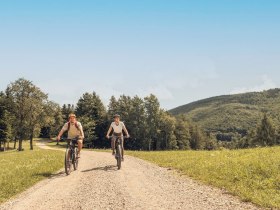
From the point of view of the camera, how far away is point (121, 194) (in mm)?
13898

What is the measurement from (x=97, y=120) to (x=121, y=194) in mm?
104182

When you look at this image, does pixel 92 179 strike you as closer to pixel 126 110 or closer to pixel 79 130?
pixel 79 130

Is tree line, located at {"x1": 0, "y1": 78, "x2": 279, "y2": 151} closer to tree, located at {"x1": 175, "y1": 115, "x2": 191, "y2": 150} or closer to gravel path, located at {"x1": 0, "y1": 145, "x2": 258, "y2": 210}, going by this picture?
tree, located at {"x1": 175, "y1": 115, "x2": 191, "y2": 150}

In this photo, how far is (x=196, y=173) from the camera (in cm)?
1992

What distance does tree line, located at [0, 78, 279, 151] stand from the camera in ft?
277

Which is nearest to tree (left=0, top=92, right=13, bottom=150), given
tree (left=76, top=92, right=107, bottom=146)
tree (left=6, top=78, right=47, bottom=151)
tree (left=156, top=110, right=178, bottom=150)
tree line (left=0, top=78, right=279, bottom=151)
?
tree line (left=0, top=78, right=279, bottom=151)

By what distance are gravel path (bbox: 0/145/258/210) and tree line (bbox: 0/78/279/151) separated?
68859 mm

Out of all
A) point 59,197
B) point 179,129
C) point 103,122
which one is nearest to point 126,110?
point 103,122

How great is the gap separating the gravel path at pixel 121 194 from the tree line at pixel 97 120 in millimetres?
68859

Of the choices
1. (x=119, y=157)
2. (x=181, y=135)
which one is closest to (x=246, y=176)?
(x=119, y=157)

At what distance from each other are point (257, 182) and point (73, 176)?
30.1 ft

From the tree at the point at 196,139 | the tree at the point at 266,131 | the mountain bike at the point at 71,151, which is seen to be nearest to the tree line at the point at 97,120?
the tree at the point at 266,131

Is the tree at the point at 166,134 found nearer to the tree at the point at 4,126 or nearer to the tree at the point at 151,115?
the tree at the point at 151,115

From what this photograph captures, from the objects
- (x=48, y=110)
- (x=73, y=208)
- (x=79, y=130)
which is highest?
(x=48, y=110)
